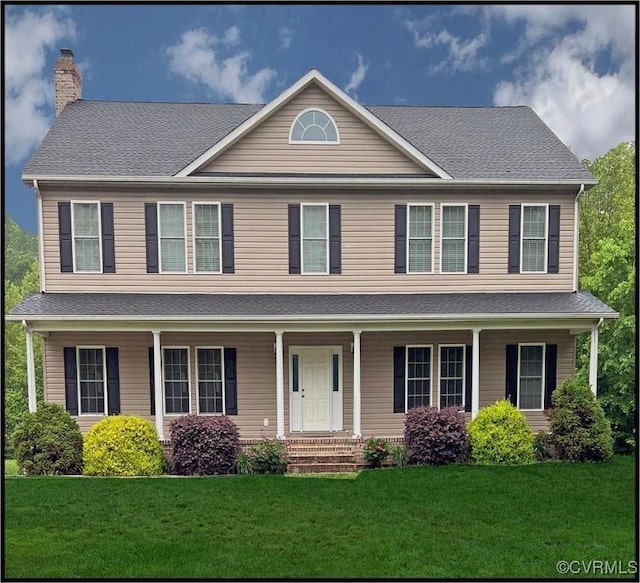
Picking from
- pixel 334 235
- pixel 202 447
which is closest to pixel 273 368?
pixel 202 447

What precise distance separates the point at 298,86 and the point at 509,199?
623 centimetres

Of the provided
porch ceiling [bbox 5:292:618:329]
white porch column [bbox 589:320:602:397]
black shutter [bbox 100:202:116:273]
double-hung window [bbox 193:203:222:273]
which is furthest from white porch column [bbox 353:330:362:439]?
black shutter [bbox 100:202:116:273]

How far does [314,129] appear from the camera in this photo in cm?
1254

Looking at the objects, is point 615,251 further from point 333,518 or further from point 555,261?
point 333,518

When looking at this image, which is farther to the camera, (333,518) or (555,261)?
(555,261)

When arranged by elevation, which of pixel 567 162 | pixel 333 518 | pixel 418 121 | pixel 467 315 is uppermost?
pixel 418 121

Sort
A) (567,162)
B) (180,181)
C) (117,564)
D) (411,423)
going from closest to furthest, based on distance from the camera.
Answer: (117,564), (411,423), (180,181), (567,162)

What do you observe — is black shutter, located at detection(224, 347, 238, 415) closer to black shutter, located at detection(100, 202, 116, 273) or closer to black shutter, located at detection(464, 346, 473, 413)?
black shutter, located at detection(100, 202, 116, 273)

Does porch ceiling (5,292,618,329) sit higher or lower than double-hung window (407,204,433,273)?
lower

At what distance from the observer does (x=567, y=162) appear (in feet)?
43.2

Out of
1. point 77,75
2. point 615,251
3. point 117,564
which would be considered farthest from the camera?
point 615,251

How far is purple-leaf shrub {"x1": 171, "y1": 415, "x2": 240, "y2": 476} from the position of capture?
34.6 ft

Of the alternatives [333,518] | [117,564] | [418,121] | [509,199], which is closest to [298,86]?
[418,121]

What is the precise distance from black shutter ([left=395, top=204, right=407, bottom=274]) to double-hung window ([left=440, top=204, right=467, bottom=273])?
100cm
